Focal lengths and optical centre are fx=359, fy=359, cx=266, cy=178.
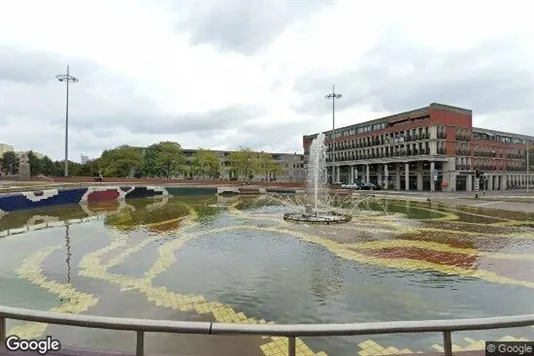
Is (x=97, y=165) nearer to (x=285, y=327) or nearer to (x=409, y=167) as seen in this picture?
(x=409, y=167)

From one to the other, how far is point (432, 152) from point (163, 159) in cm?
7253

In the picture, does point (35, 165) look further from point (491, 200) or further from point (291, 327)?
point (291, 327)

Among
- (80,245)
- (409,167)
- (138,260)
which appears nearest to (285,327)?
(138,260)

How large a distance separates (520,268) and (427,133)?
6789cm

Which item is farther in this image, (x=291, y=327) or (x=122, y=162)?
(x=122, y=162)

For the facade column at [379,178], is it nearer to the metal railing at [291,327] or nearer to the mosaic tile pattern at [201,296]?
the mosaic tile pattern at [201,296]

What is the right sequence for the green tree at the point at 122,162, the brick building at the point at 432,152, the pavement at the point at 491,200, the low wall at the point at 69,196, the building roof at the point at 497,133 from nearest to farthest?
the low wall at the point at 69,196 < the pavement at the point at 491,200 < the brick building at the point at 432,152 < the building roof at the point at 497,133 < the green tree at the point at 122,162

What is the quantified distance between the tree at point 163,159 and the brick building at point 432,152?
48.2m

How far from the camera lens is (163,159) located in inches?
4200

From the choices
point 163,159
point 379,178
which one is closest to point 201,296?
point 379,178

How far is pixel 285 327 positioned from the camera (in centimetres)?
377

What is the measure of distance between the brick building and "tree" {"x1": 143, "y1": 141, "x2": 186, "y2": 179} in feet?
158

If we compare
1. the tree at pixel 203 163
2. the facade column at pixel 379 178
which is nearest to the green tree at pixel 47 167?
the tree at pixel 203 163

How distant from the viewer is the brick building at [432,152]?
76062 millimetres
